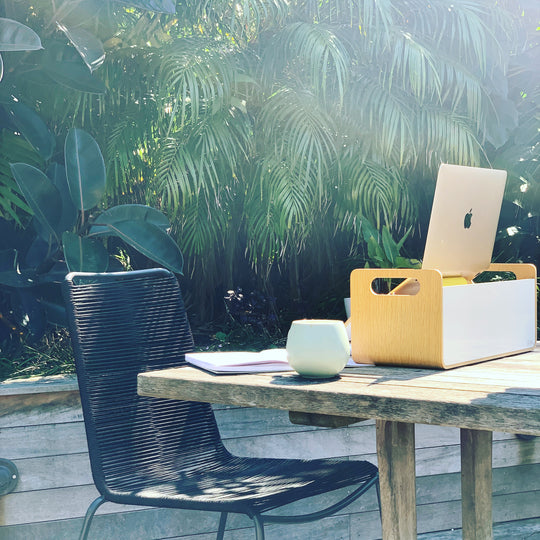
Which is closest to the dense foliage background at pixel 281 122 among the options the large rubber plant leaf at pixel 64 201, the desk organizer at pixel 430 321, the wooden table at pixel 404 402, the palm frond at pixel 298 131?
the palm frond at pixel 298 131

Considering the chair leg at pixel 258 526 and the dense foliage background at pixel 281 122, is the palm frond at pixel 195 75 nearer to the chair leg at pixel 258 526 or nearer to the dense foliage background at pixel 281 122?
the dense foliage background at pixel 281 122

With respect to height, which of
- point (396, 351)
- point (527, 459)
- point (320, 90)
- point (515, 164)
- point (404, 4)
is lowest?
point (527, 459)

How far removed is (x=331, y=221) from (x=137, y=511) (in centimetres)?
147

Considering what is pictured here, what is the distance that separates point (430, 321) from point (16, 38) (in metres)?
1.64

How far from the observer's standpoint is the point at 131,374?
188cm

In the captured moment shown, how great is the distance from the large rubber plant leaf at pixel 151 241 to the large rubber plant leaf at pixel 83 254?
3.5 inches

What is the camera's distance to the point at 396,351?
1.46 meters

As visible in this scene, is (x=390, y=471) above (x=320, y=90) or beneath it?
beneath

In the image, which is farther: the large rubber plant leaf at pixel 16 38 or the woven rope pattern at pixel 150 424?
the large rubber plant leaf at pixel 16 38

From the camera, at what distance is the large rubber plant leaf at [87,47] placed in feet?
8.20

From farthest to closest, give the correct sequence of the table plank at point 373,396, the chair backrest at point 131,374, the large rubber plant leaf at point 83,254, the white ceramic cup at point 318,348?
the large rubber plant leaf at point 83,254
the chair backrest at point 131,374
the white ceramic cup at point 318,348
the table plank at point 373,396

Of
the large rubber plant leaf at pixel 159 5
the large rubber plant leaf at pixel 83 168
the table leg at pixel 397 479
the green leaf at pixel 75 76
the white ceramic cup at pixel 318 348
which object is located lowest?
the table leg at pixel 397 479

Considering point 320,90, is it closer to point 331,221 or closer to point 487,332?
point 331,221

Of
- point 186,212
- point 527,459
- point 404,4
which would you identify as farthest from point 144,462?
point 404,4
